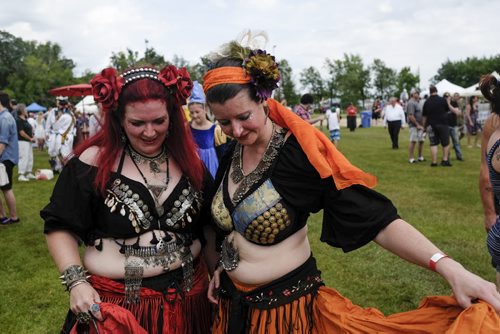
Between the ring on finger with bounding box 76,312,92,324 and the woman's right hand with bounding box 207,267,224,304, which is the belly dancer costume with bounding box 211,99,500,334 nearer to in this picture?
the woman's right hand with bounding box 207,267,224,304

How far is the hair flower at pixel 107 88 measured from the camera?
205 cm

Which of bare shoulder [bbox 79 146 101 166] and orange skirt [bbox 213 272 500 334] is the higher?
bare shoulder [bbox 79 146 101 166]

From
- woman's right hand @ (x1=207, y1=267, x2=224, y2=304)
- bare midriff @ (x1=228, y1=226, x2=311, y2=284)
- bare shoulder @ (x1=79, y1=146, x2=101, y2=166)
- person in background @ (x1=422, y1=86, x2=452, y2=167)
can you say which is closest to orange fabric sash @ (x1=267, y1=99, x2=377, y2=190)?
bare midriff @ (x1=228, y1=226, x2=311, y2=284)

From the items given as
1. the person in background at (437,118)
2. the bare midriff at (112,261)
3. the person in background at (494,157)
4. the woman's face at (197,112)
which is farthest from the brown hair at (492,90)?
A: the person in background at (437,118)

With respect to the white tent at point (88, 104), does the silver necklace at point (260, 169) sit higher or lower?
lower

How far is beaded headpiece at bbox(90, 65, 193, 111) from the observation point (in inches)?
81.2

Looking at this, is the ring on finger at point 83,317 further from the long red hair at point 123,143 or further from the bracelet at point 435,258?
the bracelet at point 435,258

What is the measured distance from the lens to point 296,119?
2041mm

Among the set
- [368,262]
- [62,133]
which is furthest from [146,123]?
[62,133]

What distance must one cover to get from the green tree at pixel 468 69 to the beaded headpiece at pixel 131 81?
221 feet

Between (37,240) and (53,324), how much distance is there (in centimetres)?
275

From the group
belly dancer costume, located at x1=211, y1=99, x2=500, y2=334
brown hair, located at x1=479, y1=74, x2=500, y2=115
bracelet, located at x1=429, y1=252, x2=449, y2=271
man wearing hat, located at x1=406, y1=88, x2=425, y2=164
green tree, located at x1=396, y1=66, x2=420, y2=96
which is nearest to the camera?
bracelet, located at x1=429, y1=252, x2=449, y2=271

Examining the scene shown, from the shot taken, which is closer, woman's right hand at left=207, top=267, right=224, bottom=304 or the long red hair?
the long red hair

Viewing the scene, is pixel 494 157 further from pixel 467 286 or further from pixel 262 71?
pixel 262 71
